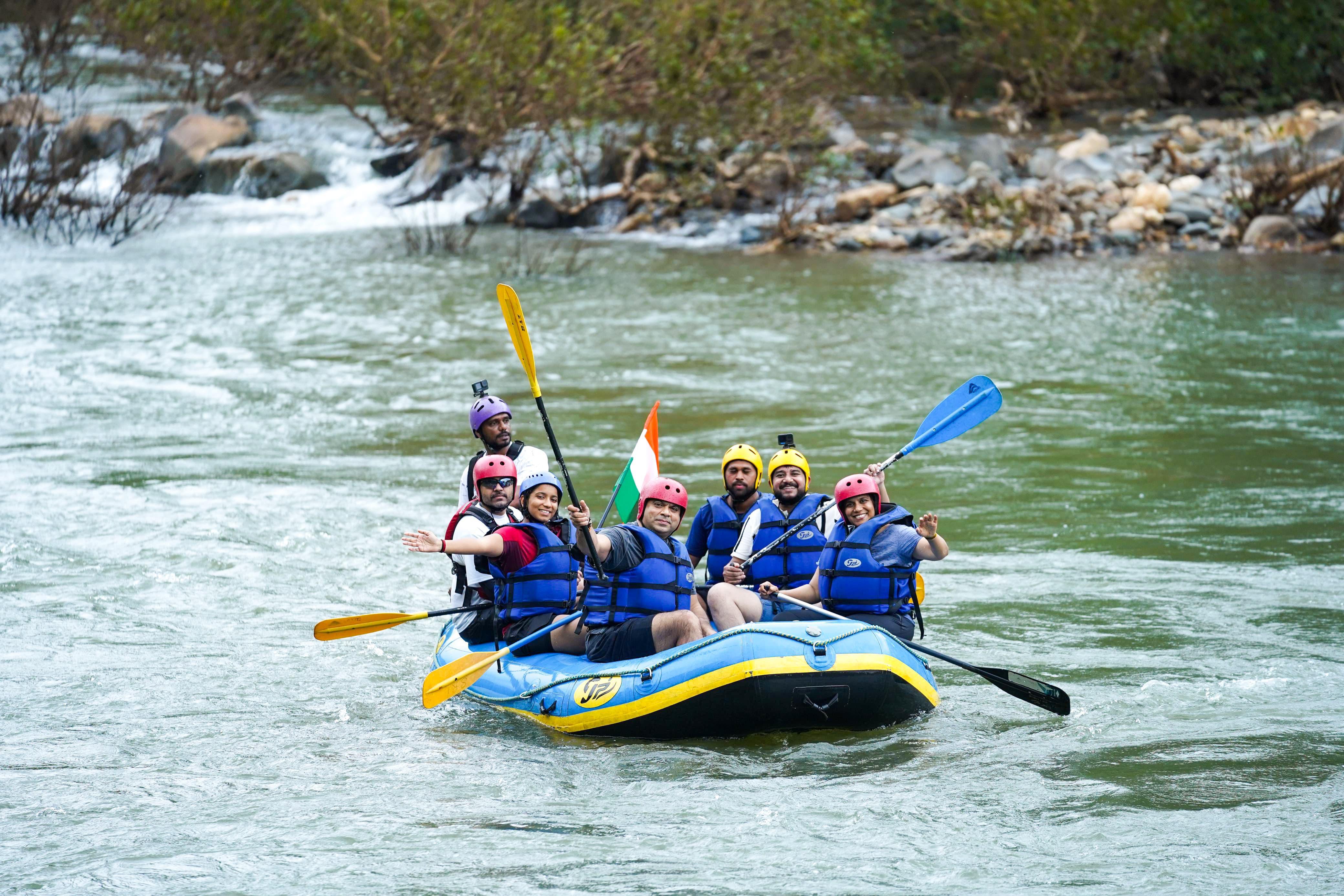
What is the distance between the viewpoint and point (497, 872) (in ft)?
14.4

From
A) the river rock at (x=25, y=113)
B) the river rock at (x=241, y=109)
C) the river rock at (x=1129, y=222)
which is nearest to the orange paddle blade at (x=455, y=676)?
the river rock at (x=25, y=113)

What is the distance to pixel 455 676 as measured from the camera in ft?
17.9

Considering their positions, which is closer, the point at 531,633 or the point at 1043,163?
the point at 531,633

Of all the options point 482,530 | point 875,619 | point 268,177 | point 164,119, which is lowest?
point 875,619

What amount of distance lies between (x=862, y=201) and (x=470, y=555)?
48.9 ft

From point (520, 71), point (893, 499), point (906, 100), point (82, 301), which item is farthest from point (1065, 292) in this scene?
point (906, 100)

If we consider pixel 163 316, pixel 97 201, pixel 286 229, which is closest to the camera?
pixel 163 316

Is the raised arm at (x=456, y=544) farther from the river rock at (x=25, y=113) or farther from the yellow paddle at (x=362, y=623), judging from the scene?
the river rock at (x=25, y=113)

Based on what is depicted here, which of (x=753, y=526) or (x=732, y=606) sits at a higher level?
(x=753, y=526)

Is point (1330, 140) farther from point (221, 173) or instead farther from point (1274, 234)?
point (221, 173)

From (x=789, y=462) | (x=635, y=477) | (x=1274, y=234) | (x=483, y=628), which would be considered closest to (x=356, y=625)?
(x=483, y=628)

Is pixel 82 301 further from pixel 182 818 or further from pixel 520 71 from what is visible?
pixel 182 818

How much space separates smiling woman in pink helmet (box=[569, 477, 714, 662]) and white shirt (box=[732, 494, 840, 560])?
0.69 metres

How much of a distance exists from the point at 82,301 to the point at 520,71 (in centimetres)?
763
